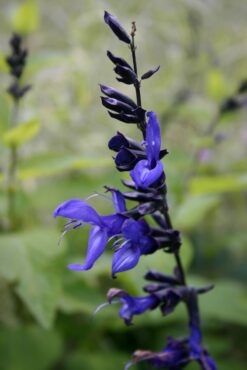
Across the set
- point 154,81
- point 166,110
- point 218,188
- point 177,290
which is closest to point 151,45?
point 154,81

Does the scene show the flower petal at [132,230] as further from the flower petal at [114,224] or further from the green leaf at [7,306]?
the green leaf at [7,306]

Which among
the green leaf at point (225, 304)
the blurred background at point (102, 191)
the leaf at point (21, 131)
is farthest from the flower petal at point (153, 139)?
the green leaf at point (225, 304)

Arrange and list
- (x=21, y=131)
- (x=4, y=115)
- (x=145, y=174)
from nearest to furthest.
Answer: (x=145, y=174) → (x=21, y=131) → (x=4, y=115)

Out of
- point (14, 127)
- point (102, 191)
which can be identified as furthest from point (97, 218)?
point (102, 191)

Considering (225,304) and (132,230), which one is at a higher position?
(132,230)

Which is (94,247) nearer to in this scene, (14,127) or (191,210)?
(14,127)

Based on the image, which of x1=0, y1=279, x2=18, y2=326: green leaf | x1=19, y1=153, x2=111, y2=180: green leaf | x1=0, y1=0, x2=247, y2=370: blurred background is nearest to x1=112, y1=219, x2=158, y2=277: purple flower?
x1=0, y1=0, x2=247, y2=370: blurred background

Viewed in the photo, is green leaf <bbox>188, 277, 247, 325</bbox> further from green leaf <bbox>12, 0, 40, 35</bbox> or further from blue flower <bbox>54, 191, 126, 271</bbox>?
green leaf <bbox>12, 0, 40, 35</bbox>

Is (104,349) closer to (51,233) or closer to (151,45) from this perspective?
(51,233)
